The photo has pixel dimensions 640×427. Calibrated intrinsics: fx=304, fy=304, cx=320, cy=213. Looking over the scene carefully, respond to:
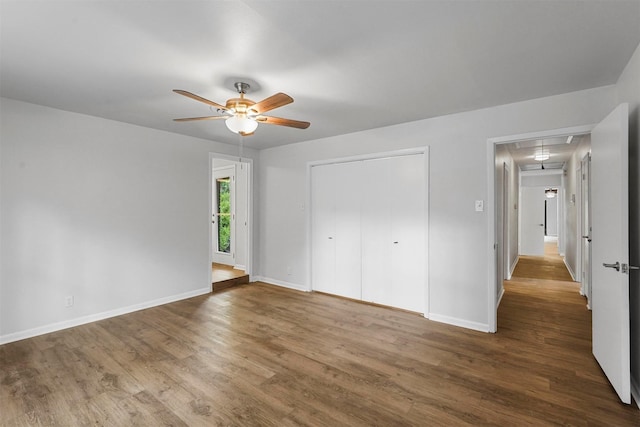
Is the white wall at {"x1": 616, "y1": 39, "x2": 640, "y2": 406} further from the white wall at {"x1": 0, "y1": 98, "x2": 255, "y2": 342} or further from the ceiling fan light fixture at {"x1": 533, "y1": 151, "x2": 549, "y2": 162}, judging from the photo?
the white wall at {"x1": 0, "y1": 98, "x2": 255, "y2": 342}

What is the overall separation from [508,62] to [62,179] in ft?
14.6

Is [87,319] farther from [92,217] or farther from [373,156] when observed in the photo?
[373,156]

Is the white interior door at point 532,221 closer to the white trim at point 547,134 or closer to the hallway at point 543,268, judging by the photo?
the hallway at point 543,268

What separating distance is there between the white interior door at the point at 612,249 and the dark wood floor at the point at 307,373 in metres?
0.24

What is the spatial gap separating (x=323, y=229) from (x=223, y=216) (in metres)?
2.93

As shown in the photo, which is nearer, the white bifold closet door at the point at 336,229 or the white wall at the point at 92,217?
the white wall at the point at 92,217

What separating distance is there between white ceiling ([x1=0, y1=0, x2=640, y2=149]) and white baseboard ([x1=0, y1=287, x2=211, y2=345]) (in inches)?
92.6

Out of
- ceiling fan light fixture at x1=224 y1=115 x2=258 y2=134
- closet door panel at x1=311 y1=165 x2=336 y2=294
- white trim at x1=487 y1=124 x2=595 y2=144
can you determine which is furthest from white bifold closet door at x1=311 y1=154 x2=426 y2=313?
ceiling fan light fixture at x1=224 y1=115 x2=258 y2=134

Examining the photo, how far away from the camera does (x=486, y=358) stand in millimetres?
2658

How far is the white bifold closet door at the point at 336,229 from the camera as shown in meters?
4.42

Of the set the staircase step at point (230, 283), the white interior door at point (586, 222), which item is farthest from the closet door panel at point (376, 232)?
the white interior door at point (586, 222)

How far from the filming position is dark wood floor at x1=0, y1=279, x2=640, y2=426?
1.94 metres

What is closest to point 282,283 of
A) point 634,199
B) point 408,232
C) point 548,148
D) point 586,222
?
point 408,232

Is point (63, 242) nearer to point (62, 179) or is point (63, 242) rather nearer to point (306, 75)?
point (62, 179)
